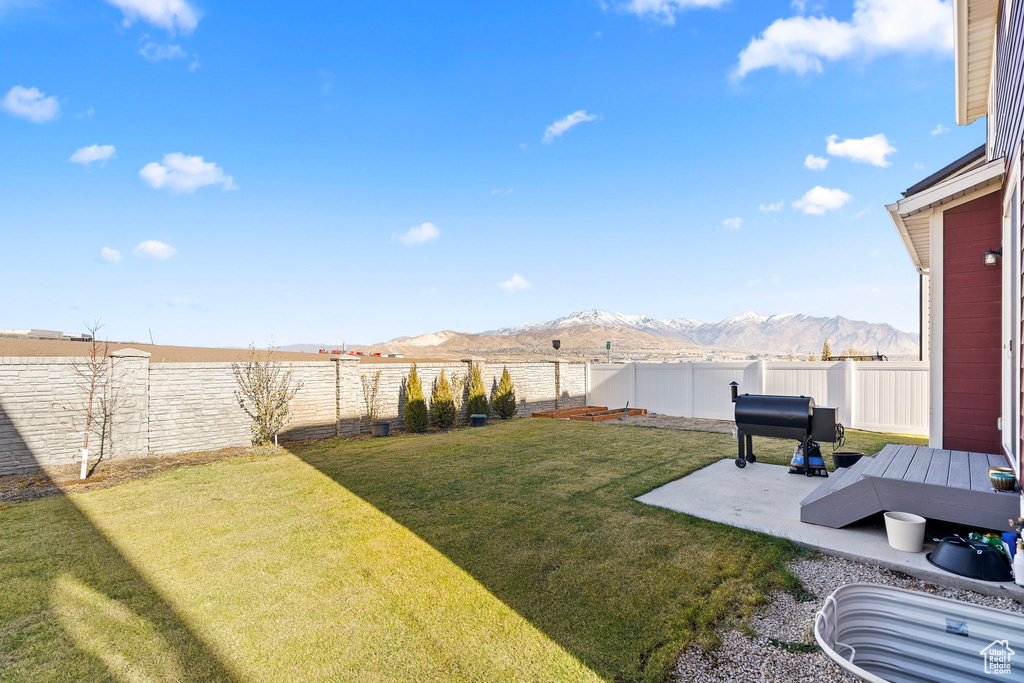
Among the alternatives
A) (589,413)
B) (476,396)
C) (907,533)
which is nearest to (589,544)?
(907,533)

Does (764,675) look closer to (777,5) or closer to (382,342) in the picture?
(777,5)

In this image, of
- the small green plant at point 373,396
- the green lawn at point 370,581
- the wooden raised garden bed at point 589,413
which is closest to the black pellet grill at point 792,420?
the green lawn at point 370,581

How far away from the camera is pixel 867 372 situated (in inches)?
402

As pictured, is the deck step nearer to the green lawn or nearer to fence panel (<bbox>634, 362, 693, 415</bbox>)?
the green lawn

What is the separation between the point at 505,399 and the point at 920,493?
1036 cm

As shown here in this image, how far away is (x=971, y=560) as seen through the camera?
2918 mm

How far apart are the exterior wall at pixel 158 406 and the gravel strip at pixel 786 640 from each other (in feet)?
30.5

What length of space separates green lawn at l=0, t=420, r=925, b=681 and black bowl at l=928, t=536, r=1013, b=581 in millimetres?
941

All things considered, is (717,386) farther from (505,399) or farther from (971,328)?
(971,328)

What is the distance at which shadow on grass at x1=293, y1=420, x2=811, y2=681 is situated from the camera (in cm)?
248

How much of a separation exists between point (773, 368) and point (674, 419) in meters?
2.92

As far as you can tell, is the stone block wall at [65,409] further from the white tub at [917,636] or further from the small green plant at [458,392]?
the white tub at [917,636]

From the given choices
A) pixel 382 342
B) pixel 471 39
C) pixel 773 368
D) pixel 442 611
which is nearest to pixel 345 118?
pixel 471 39

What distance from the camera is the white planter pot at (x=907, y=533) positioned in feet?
10.9
